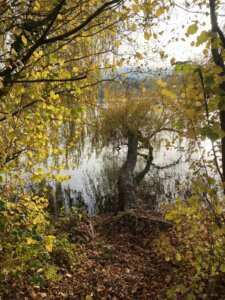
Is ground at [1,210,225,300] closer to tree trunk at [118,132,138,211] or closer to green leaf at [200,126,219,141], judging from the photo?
tree trunk at [118,132,138,211]

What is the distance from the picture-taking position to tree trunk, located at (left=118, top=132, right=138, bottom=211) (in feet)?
27.9

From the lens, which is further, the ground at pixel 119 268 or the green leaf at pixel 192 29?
the ground at pixel 119 268

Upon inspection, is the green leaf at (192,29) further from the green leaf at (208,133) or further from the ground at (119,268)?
the ground at (119,268)

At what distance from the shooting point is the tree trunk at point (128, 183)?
8508 mm

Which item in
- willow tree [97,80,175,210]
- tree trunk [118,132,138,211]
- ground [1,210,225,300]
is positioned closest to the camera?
ground [1,210,225,300]

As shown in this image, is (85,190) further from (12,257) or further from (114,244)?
(12,257)

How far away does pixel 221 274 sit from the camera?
421 centimetres

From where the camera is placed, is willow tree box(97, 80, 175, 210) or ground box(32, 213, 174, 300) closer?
ground box(32, 213, 174, 300)

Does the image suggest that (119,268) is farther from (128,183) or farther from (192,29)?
(128,183)

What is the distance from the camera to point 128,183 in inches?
387

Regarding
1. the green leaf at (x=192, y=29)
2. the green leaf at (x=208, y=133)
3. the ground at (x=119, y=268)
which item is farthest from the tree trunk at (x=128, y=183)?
the green leaf at (x=192, y=29)

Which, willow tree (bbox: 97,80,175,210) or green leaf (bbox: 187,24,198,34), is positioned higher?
willow tree (bbox: 97,80,175,210)

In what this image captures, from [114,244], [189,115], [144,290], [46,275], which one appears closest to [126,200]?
[114,244]

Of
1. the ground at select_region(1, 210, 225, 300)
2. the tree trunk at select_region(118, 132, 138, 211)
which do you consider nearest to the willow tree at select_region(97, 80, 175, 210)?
the tree trunk at select_region(118, 132, 138, 211)
